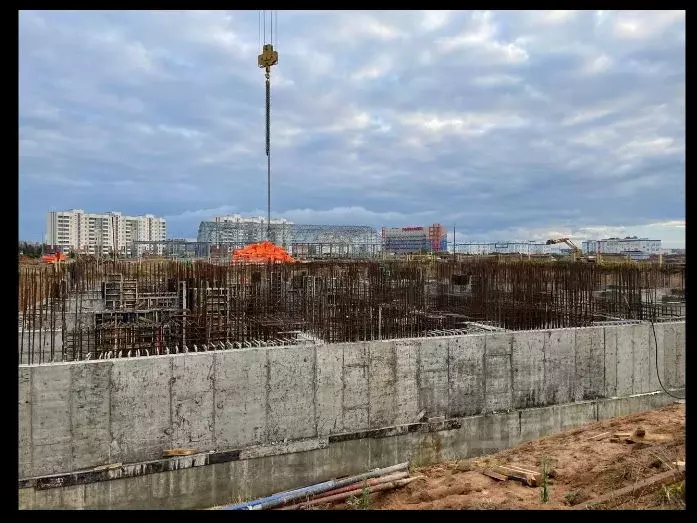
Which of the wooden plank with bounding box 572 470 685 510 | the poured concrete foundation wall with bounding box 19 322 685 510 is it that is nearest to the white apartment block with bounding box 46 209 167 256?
the poured concrete foundation wall with bounding box 19 322 685 510

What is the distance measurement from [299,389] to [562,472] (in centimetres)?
426

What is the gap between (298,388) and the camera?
820 cm

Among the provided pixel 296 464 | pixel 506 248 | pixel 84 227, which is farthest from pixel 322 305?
pixel 84 227

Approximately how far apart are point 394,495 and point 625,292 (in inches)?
391

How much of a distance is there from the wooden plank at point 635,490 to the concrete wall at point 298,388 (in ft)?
14.1

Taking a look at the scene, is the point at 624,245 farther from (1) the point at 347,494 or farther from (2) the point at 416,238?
A: (1) the point at 347,494

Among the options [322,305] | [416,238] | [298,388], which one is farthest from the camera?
[416,238]

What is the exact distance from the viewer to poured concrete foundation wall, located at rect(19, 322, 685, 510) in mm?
6836

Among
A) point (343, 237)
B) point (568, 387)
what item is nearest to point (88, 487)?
point (568, 387)

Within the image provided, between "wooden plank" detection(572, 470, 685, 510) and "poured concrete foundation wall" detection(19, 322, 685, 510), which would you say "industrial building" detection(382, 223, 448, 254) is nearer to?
"poured concrete foundation wall" detection(19, 322, 685, 510)

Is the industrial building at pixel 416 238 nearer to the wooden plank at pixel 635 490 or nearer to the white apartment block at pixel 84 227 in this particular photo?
the white apartment block at pixel 84 227

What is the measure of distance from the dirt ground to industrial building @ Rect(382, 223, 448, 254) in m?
54.9

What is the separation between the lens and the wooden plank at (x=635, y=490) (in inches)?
179
